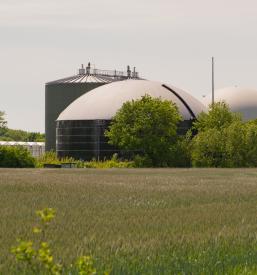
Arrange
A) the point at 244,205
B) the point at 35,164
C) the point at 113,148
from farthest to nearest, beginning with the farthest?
the point at 113,148
the point at 35,164
the point at 244,205

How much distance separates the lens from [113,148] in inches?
3676

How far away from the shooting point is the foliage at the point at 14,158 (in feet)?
266

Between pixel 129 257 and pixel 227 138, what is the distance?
72.6 meters

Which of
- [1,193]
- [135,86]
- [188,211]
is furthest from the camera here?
[135,86]

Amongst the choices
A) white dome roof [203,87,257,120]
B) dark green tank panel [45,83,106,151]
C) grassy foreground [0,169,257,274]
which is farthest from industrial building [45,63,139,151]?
grassy foreground [0,169,257,274]

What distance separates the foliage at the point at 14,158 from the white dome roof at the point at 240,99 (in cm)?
5479

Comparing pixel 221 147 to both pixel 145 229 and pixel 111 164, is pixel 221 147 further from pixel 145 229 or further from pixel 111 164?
pixel 145 229

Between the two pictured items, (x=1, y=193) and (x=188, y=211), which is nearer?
(x=188, y=211)

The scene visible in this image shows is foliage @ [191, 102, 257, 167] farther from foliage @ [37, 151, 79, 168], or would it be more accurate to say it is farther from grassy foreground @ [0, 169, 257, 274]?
grassy foreground @ [0, 169, 257, 274]

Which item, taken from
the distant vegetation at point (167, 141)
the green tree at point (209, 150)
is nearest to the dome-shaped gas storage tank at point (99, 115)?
the distant vegetation at point (167, 141)

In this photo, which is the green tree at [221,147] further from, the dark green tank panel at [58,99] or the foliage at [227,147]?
the dark green tank panel at [58,99]

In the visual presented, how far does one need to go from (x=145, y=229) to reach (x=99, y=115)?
257ft

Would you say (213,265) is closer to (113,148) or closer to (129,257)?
(129,257)

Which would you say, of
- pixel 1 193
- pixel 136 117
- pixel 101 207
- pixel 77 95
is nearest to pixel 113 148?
pixel 136 117
